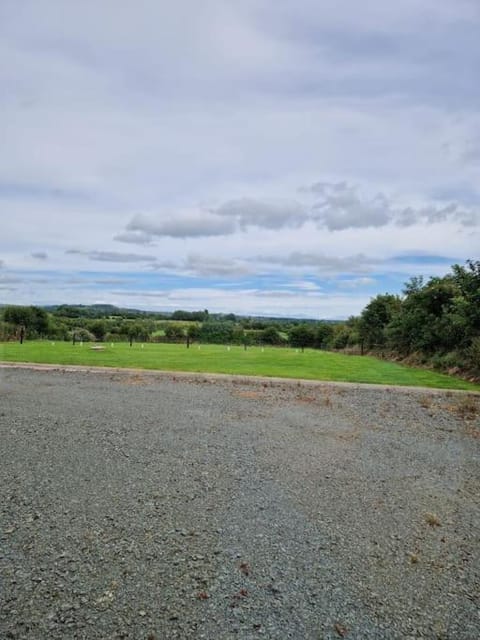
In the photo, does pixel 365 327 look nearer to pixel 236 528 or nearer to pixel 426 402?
pixel 426 402

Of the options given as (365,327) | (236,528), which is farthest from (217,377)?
(365,327)

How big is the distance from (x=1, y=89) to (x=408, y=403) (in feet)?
42.5

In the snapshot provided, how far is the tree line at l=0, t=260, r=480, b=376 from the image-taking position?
14.7m

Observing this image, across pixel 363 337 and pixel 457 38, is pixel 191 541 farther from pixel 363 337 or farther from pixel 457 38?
pixel 363 337

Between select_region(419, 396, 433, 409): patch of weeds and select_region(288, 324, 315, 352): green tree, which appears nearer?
select_region(419, 396, 433, 409): patch of weeds

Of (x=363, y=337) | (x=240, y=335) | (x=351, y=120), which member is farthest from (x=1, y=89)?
(x=240, y=335)

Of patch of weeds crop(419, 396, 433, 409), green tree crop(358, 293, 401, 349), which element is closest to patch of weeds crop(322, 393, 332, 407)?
patch of weeds crop(419, 396, 433, 409)

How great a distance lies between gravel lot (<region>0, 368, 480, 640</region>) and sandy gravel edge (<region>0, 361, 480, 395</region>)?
13.5ft

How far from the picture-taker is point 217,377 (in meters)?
13.2

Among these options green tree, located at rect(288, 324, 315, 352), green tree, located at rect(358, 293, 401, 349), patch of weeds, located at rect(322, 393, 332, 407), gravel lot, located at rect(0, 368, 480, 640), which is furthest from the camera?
green tree, located at rect(288, 324, 315, 352)

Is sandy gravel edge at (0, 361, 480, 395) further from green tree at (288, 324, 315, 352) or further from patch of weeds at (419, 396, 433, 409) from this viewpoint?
green tree at (288, 324, 315, 352)

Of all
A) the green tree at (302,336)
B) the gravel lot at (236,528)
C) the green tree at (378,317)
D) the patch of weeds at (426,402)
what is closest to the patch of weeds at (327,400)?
the gravel lot at (236,528)

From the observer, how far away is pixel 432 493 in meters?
4.67

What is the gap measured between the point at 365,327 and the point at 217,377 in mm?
17044
